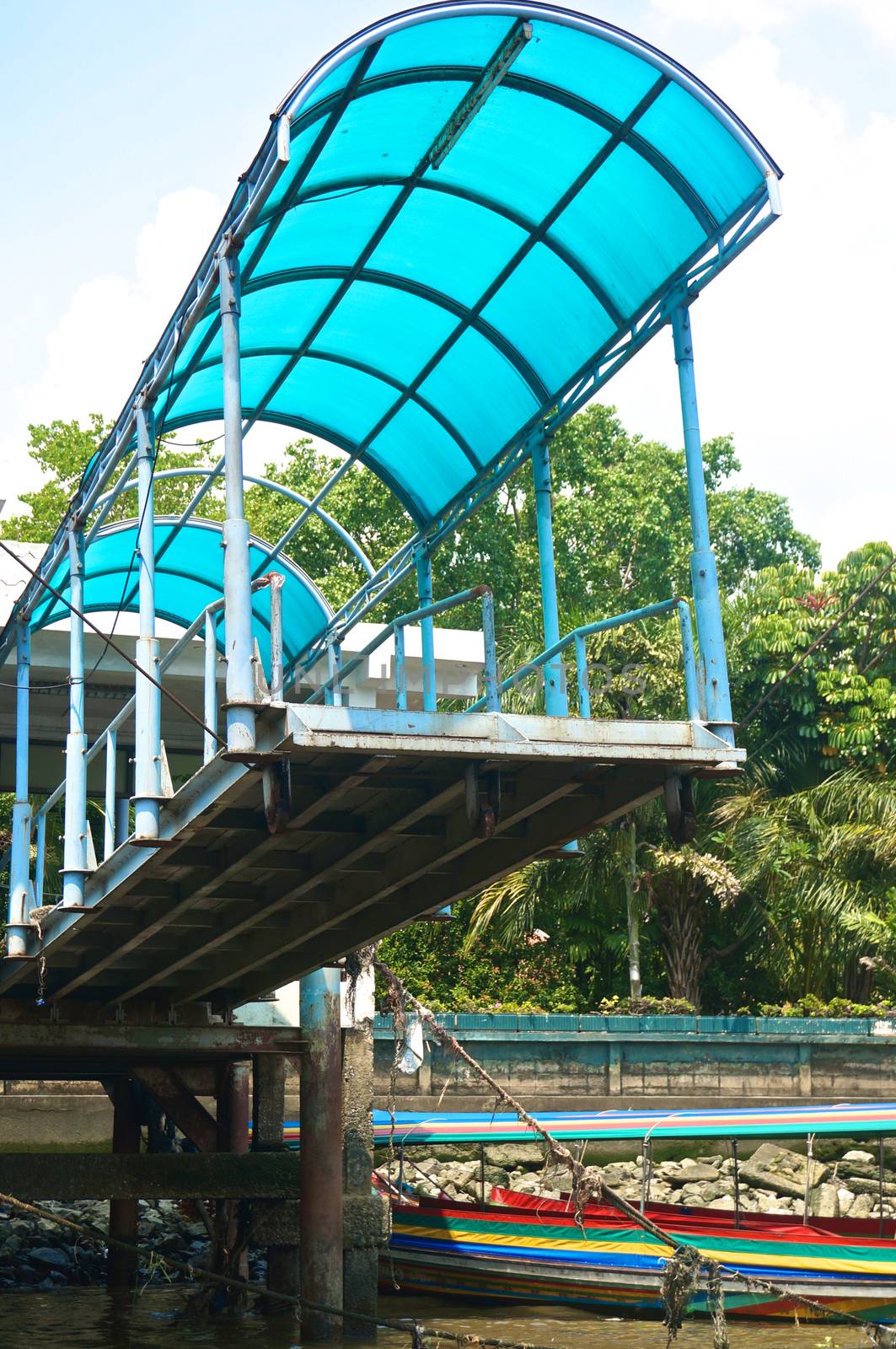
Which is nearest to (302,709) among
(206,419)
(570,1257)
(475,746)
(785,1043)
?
(475,746)

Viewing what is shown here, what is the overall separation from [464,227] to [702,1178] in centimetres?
1500

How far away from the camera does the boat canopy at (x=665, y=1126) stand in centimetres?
1585

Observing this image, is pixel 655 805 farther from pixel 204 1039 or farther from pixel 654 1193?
pixel 204 1039

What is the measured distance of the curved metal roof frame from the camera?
8930 mm

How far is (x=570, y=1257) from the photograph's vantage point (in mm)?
16469

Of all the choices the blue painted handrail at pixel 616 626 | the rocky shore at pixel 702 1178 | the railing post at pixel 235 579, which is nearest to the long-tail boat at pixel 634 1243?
the rocky shore at pixel 702 1178

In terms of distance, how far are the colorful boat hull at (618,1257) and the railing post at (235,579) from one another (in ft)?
32.1

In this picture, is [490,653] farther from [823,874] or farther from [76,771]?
[823,874]

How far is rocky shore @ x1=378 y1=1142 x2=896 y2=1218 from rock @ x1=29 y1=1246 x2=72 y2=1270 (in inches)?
163

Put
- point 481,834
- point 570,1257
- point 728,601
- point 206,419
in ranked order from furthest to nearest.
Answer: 1. point 728,601
2. point 570,1257
3. point 206,419
4. point 481,834

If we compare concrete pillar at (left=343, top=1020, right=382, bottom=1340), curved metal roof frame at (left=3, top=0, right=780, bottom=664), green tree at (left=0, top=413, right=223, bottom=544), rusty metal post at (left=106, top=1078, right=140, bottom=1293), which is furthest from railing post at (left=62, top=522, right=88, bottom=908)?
green tree at (left=0, top=413, right=223, bottom=544)

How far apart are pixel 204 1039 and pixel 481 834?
7034 millimetres

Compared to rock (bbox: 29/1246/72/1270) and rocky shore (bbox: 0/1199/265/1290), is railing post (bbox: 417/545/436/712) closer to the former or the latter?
rocky shore (bbox: 0/1199/265/1290)

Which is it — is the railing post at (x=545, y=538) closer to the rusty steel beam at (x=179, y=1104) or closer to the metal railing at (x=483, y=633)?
the metal railing at (x=483, y=633)
